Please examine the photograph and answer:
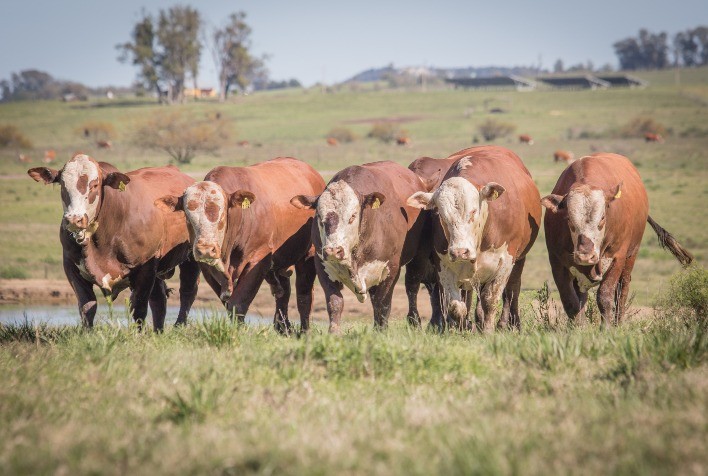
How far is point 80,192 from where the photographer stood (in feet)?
32.6

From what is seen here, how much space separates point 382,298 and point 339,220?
1239 mm

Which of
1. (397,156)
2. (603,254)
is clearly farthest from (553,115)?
(603,254)

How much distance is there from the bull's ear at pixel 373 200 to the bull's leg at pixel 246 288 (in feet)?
5.61

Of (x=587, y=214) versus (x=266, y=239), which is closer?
(x=587, y=214)

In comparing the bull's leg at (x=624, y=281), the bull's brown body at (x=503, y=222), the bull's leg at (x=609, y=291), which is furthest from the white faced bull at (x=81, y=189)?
the bull's leg at (x=624, y=281)

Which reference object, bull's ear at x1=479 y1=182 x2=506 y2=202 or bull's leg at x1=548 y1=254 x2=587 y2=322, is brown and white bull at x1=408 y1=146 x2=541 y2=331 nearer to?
bull's ear at x1=479 y1=182 x2=506 y2=202

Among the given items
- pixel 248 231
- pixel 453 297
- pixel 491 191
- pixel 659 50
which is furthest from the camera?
pixel 659 50

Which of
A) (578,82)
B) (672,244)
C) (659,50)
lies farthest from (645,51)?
(672,244)

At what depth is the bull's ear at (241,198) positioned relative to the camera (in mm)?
10133

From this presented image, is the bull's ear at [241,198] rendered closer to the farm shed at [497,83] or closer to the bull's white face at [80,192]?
the bull's white face at [80,192]

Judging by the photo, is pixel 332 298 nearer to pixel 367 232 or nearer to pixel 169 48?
pixel 367 232

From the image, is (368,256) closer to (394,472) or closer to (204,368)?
(204,368)

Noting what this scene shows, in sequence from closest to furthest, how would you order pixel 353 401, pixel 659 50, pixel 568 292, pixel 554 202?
pixel 353 401 → pixel 554 202 → pixel 568 292 → pixel 659 50

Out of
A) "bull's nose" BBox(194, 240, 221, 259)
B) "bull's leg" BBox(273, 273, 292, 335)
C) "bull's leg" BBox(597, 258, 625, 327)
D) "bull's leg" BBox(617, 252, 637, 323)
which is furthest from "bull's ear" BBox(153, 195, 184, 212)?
"bull's leg" BBox(617, 252, 637, 323)
